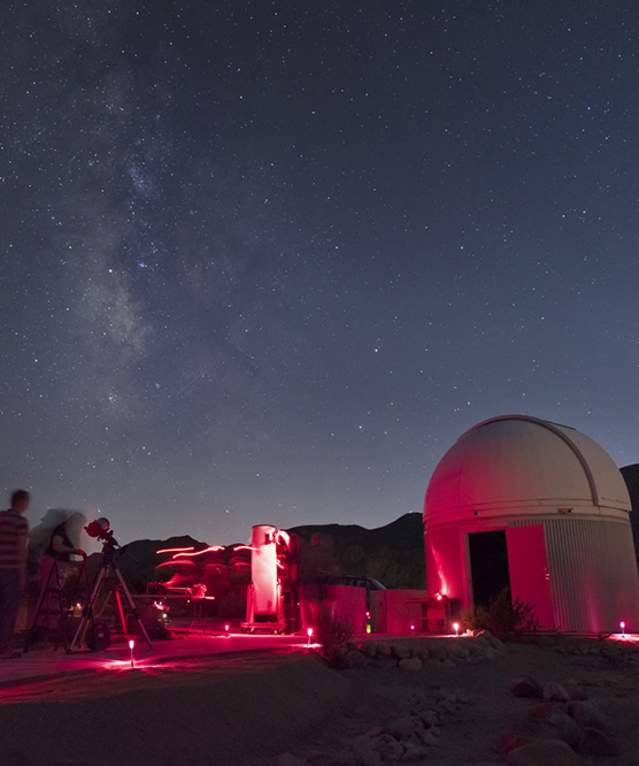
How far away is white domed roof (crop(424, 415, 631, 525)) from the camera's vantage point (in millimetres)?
18094

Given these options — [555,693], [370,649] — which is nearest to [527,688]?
[555,693]

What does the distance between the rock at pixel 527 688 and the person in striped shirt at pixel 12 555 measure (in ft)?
24.1

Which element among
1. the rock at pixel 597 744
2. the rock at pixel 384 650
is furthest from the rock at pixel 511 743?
the rock at pixel 384 650

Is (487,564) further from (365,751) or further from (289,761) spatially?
(289,761)

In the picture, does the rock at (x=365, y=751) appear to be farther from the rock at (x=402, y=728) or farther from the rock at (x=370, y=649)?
the rock at (x=370, y=649)

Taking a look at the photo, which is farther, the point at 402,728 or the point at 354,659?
the point at 354,659

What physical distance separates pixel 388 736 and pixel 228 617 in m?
15.4

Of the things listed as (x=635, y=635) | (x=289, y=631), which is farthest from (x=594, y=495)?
(x=289, y=631)

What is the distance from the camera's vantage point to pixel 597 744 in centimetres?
708

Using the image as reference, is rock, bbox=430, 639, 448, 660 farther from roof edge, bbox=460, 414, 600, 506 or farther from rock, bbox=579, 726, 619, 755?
roof edge, bbox=460, 414, 600, 506

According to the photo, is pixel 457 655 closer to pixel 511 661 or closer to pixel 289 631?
pixel 511 661

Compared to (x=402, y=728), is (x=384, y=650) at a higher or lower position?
higher

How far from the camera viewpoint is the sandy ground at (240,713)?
466 centimetres

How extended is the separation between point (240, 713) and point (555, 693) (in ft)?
18.6
